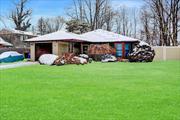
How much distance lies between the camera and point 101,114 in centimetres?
579

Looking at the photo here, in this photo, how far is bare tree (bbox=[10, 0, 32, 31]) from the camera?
52219 millimetres

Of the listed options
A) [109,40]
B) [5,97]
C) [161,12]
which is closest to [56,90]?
[5,97]

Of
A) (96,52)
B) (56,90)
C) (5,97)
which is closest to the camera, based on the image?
(5,97)

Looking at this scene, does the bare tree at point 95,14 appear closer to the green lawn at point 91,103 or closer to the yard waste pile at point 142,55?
the yard waste pile at point 142,55

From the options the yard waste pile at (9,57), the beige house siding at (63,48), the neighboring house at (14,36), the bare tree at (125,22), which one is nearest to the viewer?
the yard waste pile at (9,57)

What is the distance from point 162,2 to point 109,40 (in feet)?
36.7

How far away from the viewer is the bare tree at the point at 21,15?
171ft

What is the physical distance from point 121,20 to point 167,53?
70.3ft

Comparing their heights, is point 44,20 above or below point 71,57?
above

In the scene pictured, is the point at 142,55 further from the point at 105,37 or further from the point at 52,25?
the point at 52,25

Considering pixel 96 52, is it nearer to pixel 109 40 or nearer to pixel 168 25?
pixel 109 40

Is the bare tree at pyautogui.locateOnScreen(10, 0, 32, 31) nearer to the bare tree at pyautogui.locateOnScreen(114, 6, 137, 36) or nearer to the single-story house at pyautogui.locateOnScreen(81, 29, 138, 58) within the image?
the bare tree at pyautogui.locateOnScreen(114, 6, 137, 36)

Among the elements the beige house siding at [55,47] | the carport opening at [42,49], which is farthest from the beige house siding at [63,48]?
the carport opening at [42,49]

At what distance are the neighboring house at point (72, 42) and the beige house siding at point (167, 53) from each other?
3.13 m
